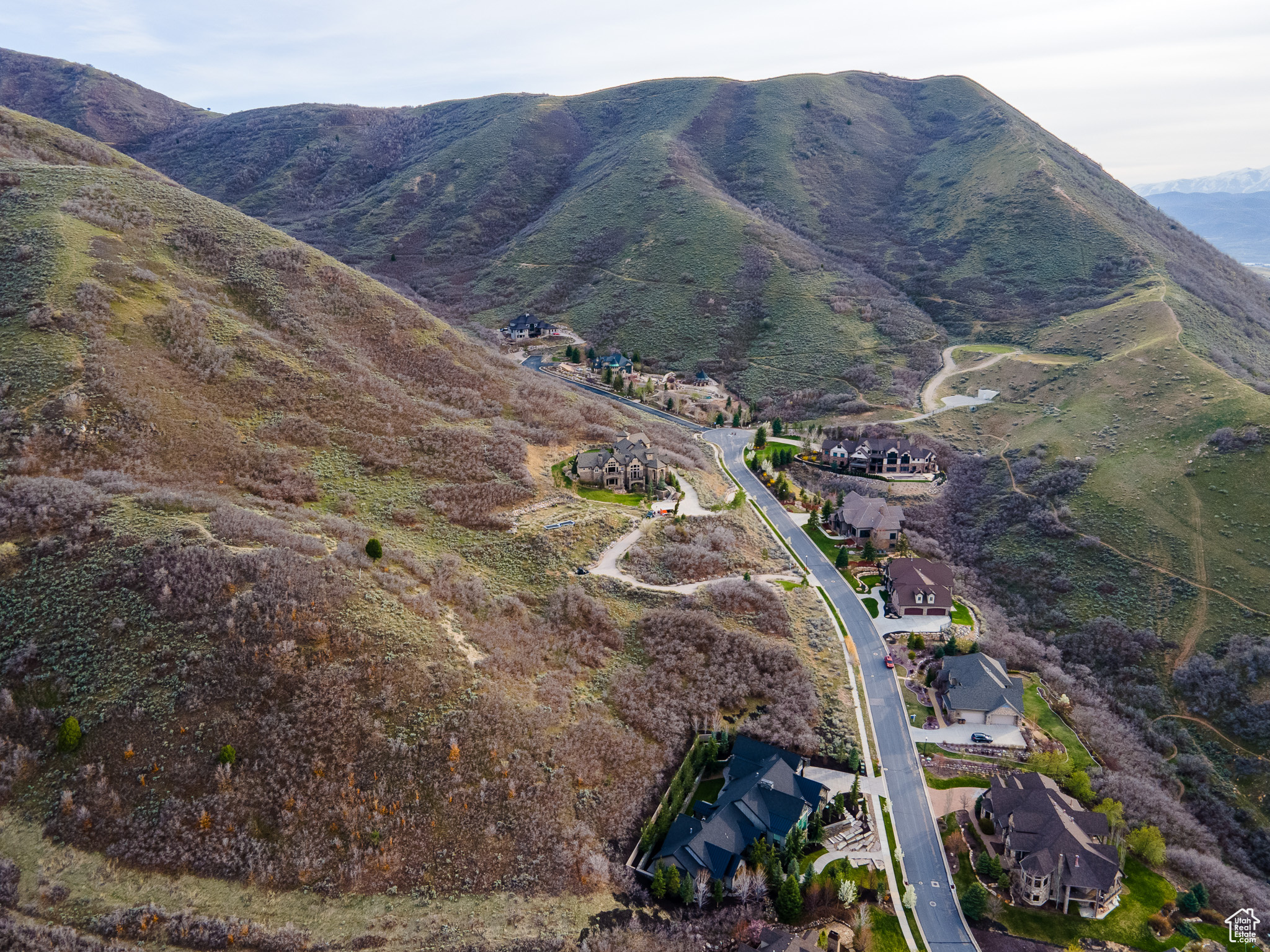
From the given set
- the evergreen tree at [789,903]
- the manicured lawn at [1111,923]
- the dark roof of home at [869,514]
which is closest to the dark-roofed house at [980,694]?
the manicured lawn at [1111,923]

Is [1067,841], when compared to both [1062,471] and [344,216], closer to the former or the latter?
[1062,471]

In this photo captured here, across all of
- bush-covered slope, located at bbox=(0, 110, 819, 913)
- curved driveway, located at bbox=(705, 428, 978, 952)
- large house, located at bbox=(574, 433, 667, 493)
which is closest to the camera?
bush-covered slope, located at bbox=(0, 110, 819, 913)

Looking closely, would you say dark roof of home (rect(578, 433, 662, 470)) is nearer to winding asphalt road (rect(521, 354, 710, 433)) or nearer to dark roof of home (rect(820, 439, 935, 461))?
winding asphalt road (rect(521, 354, 710, 433))

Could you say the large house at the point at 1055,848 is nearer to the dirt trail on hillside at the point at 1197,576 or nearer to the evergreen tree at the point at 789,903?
the evergreen tree at the point at 789,903

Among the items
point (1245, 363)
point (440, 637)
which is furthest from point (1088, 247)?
point (440, 637)

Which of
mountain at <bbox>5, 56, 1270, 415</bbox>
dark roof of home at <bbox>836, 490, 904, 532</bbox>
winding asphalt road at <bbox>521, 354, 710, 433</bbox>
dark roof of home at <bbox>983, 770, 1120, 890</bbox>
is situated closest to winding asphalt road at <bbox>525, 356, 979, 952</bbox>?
dark roof of home at <bbox>983, 770, 1120, 890</bbox>

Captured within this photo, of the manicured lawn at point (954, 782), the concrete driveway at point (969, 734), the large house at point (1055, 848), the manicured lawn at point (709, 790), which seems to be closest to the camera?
the large house at point (1055, 848)

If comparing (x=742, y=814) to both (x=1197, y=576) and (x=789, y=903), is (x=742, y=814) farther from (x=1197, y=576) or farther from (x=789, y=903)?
(x=1197, y=576)
